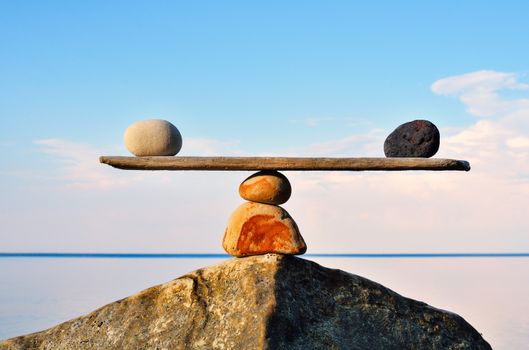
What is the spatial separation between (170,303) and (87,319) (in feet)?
3.50

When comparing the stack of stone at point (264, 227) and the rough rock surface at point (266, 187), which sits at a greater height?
the rough rock surface at point (266, 187)

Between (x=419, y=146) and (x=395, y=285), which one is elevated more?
(x=419, y=146)

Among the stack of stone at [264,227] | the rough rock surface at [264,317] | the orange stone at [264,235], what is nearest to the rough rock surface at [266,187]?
the stack of stone at [264,227]

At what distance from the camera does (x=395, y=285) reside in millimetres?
20578

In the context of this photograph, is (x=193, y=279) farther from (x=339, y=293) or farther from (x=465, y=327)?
(x=465, y=327)

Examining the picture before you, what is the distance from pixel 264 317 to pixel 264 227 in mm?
1071

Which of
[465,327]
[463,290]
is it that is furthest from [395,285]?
[465,327]

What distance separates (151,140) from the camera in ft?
25.0

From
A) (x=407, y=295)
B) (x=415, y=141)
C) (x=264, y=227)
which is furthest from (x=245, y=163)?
(x=407, y=295)

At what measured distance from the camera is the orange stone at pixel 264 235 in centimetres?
750

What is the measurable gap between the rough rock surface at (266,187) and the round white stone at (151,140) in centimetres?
97

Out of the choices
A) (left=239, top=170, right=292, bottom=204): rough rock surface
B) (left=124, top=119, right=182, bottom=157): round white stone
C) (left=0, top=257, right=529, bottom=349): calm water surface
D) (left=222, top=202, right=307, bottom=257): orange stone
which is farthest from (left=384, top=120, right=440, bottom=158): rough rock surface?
(left=0, top=257, right=529, bottom=349): calm water surface

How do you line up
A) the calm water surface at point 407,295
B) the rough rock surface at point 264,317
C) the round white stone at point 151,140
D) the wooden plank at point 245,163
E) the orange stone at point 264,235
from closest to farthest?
1. the rough rock surface at point 264,317
2. the wooden plank at point 245,163
3. the orange stone at point 264,235
4. the round white stone at point 151,140
5. the calm water surface at point 407,295

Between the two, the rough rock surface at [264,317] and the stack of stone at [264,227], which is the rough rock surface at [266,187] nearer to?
the stack of stone at [264,227]
